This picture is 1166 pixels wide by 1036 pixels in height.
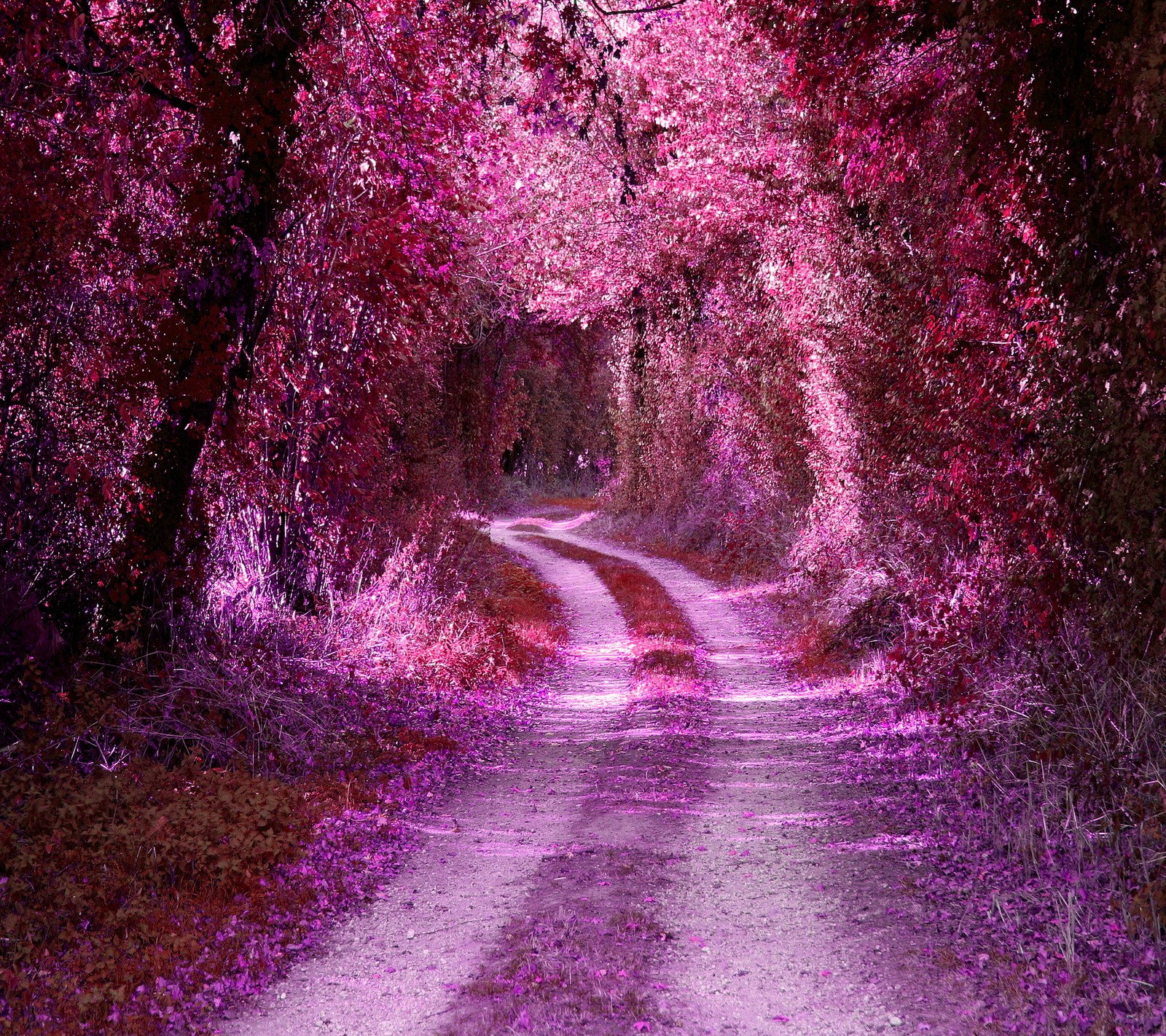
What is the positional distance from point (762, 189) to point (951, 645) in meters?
10.6

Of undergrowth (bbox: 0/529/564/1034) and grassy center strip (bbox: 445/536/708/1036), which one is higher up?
undergrowth (bbox: 0/529/564/1034)

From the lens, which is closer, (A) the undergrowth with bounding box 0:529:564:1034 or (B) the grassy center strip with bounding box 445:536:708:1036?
(B) the grassy center strip with bounding box 445:536:708:1036

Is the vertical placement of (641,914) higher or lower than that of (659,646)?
lower

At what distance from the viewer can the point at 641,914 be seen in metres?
6.45

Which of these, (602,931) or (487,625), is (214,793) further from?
(487,625)

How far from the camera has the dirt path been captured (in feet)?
17.3

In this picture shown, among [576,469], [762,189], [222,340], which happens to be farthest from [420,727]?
[576,469]

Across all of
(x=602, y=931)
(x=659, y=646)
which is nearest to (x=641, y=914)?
(x=602, y=931)

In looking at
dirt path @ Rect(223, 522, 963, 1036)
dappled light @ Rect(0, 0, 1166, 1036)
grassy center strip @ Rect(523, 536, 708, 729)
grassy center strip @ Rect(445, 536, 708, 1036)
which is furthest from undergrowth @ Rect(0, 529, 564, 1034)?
grassy center strip @ Rect(523, 536, 708, 729)

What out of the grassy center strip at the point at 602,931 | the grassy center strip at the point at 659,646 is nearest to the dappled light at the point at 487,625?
the grassy center strip at the point at 602,931

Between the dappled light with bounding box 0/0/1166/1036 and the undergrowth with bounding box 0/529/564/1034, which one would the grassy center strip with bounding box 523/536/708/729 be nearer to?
the dappled light with bounding box 0/0/1166/1036

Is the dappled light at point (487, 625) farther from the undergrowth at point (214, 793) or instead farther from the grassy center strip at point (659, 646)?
the grassy center strip at point (659, 646)

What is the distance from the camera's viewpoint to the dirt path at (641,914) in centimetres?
529

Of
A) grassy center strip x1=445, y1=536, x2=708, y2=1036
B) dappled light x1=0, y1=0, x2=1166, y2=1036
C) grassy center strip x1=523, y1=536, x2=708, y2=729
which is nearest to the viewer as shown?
grassy center strip x1=445, y1=536, x2=708, y2=1036
